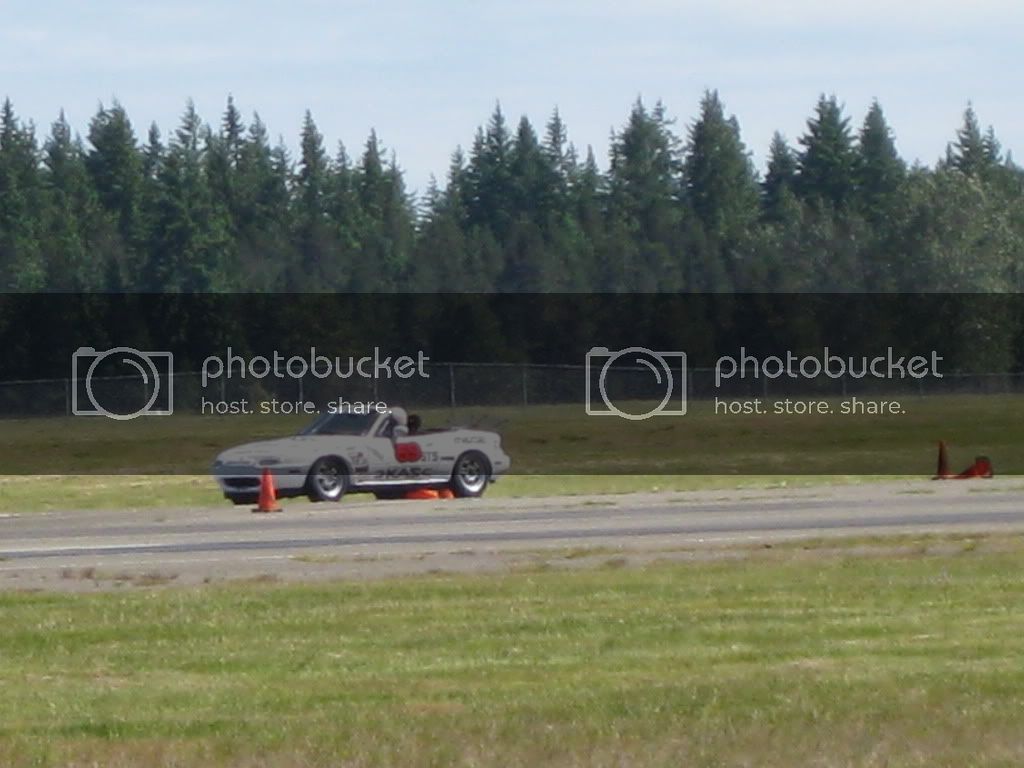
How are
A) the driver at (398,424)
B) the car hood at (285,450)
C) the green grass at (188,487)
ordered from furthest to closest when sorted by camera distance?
1. the green grass at (188,487)
2. the driver at (398,424)
3. the car hood at (285,450)

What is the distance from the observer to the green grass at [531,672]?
8.40 m

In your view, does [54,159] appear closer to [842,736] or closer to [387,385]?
[387,385]

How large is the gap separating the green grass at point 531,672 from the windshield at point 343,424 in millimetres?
12556

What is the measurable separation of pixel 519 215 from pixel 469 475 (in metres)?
85.3

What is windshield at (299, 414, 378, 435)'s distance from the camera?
28.0 metres

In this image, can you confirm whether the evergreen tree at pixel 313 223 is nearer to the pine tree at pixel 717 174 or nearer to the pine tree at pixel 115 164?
the pine tree at pixel 115 164

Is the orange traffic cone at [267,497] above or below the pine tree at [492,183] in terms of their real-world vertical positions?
below

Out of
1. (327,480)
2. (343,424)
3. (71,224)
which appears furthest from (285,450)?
(71,224)

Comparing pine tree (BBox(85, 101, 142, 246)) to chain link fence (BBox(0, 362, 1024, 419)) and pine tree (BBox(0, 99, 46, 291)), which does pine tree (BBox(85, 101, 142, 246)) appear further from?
chain link fence (BBox(0, 362, 1024, 419))

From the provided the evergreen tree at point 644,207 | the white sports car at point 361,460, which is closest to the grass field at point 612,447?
the white sports car at point 361,460

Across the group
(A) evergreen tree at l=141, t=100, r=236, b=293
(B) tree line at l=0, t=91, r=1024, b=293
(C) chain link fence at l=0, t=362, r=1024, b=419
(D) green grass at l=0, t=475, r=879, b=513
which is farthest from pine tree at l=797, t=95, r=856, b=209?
(D) green grass at l=0, t=475, r=879, b=513

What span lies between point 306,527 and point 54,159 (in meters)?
109

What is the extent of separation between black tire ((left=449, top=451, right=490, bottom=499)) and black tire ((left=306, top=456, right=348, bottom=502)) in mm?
1942

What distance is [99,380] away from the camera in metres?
50.2
